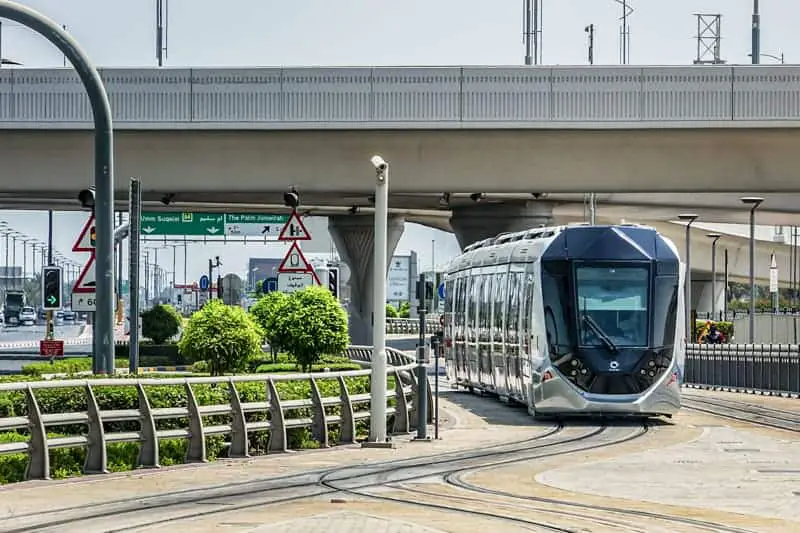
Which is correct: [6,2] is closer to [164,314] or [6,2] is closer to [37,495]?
[37,495]

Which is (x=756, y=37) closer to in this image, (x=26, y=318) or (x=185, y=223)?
(x=185, y=223)

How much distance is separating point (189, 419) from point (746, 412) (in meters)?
15.9

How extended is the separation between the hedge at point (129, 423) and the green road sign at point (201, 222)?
5220 centimetres

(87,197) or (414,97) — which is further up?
(414,97)

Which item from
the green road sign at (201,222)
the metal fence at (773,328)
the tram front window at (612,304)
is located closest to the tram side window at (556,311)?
the tram front window at (612,304)

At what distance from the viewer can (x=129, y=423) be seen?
783 inches

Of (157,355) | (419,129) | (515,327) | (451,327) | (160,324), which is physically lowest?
(157,355)

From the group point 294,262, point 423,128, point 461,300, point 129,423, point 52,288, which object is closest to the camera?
point 129,423

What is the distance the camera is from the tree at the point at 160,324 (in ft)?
212

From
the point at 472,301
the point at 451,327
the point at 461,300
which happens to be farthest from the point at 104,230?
the point at 451,327

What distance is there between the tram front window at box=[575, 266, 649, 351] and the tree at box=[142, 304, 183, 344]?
37.2 metres

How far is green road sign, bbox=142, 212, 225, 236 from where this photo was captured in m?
77.2

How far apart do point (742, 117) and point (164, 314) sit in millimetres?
29900

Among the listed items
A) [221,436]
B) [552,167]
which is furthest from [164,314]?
[221,436]
